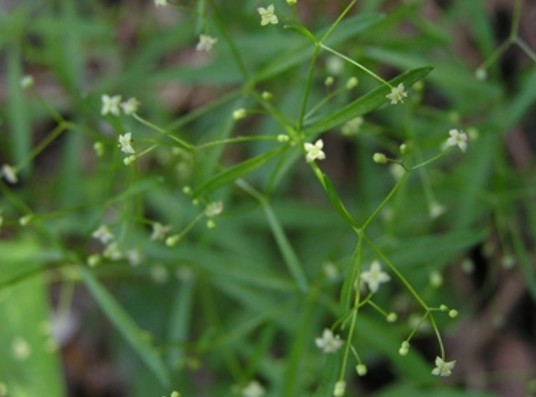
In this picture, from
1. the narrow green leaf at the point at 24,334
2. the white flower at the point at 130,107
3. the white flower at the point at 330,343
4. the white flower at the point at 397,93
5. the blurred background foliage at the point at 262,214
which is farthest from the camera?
the narrow green leaf at the point at 24,334

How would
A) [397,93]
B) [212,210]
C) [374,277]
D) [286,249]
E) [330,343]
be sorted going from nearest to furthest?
[397,93] < [330,343] < [212,210] < [374,277] < [286,249]

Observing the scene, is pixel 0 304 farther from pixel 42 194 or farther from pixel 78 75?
pixel 78 75

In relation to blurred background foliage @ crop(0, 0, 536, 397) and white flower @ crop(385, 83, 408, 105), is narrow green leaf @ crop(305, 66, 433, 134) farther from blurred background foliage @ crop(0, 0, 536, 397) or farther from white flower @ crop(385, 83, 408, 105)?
blurred background foliage @ crop(0, 0, 536, 397)

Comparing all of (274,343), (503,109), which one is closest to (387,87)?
(503,109)

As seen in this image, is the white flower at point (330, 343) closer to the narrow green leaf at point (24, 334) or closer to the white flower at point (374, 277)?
the white flower at point (374, 277)

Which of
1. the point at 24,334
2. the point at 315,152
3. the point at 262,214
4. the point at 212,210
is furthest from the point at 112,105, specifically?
the point at 24,334

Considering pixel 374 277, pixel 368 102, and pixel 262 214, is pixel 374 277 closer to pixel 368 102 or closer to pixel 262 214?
pixel 368 102

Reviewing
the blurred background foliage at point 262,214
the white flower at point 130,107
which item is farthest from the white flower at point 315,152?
the white flower at point 130,107
